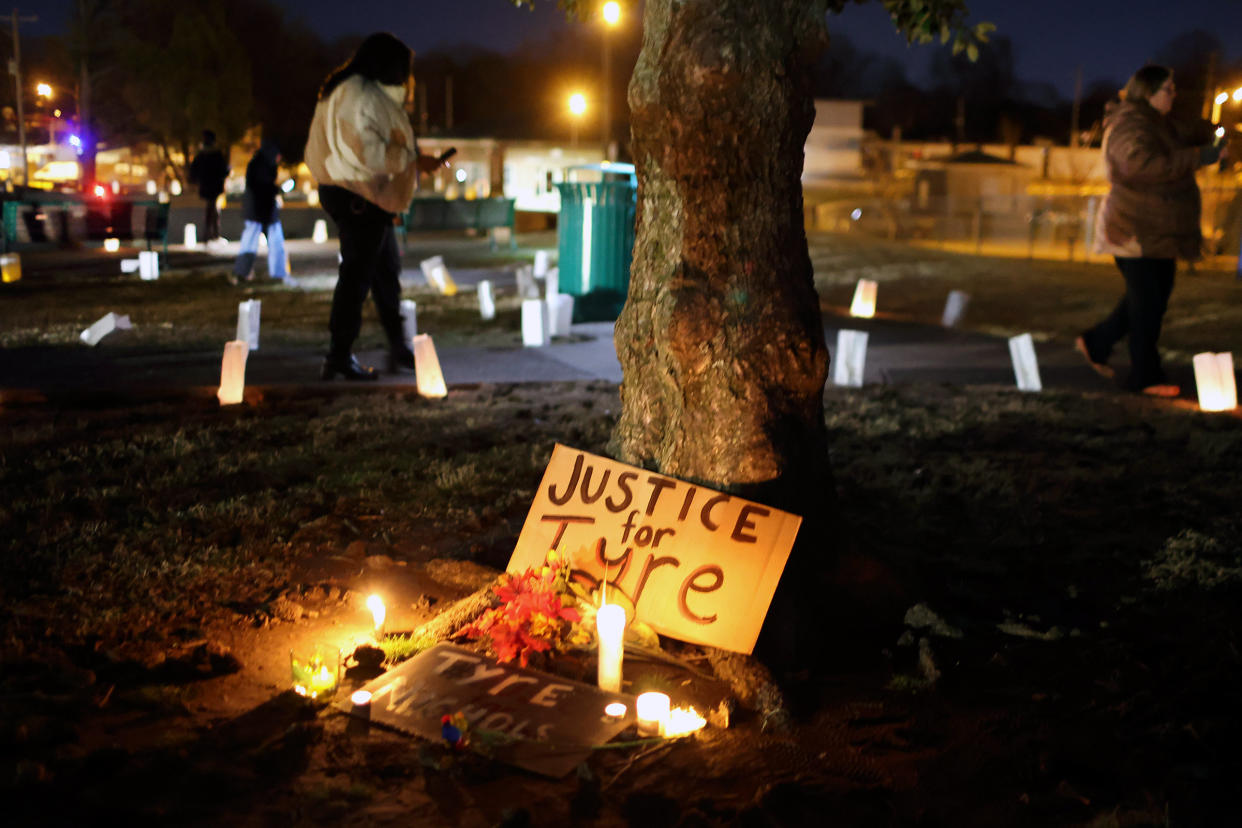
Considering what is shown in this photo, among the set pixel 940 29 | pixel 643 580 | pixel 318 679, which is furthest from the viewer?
pixel 940 29

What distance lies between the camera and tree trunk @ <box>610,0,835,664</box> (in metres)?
3.80

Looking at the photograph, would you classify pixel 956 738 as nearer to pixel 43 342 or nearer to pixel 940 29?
pixel 940 29

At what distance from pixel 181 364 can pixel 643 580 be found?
6.23 m

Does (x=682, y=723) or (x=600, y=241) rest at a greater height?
(x=600, y=241)

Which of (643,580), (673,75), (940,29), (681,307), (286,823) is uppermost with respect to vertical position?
(940,29)

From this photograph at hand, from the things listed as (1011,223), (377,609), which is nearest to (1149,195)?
(377,609)

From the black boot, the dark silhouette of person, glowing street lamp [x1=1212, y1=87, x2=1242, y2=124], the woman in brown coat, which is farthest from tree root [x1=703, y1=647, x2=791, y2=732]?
glowing street lamp [x1=1212, y1=87, x2=1242, y2=124]

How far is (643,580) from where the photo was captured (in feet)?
12.6

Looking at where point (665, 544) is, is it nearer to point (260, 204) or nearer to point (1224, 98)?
point (260, 204)

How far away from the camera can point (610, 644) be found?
335 centimetres

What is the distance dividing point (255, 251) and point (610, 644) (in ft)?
42.9

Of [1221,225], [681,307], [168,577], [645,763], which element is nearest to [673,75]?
[681,307]

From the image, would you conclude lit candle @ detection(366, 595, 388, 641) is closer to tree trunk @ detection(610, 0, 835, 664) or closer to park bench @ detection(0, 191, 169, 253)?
tree trunk @ detection(610, 0, 835, 664)

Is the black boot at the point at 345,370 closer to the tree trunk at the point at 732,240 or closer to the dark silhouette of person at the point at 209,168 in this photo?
the tree trunk at the point at 732,240
